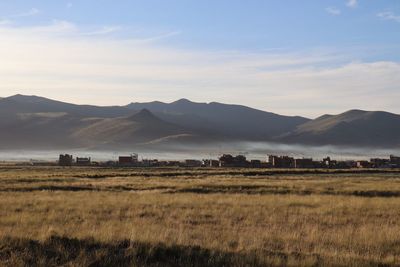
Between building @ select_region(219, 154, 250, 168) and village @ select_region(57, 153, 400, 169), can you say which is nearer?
village @ select_region(57, 153, 400, 169)

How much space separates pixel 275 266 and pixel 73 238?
4.63m

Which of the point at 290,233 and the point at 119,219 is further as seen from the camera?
the point at 119,219

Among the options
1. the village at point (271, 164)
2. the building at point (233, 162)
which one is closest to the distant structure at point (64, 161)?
the village at point (271, 164)

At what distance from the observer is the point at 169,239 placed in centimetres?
1502

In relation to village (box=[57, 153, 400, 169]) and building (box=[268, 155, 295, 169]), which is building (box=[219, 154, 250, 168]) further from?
building (box=[268, 155, 295, 169])

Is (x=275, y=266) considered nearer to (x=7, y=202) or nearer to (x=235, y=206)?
(x=235, y=206)

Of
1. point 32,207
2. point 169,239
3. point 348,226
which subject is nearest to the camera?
point 169,239

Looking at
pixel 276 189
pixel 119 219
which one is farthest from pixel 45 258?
pixel 276 189

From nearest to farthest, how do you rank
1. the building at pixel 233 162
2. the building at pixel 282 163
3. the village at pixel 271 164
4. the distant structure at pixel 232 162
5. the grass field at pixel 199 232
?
1. the grass field at pixel 199 232
2. the village at pixel 271 164
3. the building at pixel 282 163
4. the building at pixel 233 162
5. the distant structure at pixel 232 162

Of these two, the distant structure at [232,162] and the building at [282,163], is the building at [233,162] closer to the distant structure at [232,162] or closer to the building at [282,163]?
the distant structure at [232,162]

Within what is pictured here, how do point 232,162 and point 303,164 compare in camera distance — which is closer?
point 303,164

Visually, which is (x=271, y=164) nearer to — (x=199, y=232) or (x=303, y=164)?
(x=303, y=164)

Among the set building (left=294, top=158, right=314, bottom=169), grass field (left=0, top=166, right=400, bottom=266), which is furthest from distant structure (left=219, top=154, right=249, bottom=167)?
grass field (left=0, top=166, right=400, bottom=266)

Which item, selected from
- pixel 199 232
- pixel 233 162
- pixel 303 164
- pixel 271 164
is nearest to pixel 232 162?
pixel 233 162
